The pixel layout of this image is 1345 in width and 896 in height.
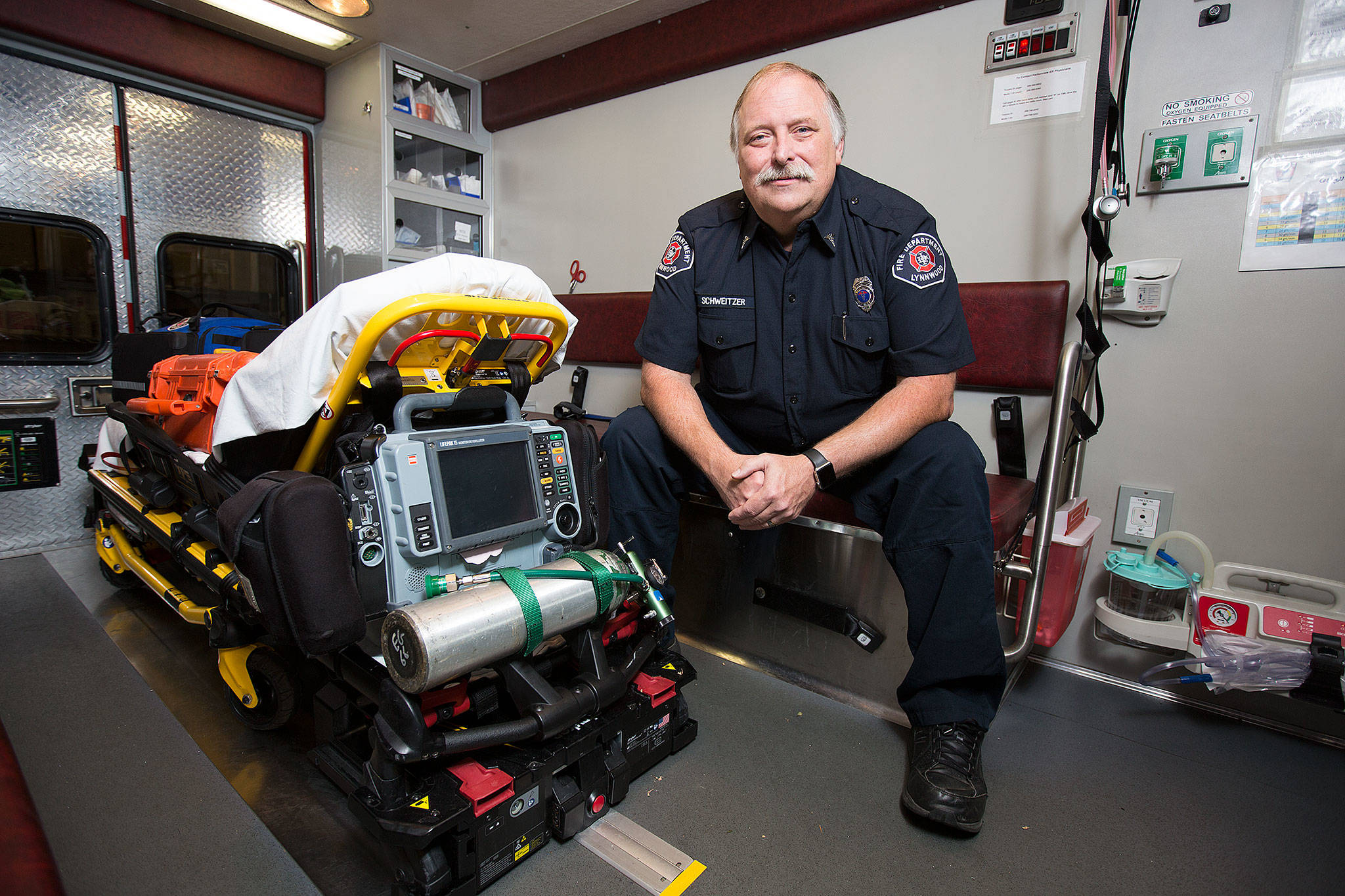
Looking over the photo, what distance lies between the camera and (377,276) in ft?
4.80

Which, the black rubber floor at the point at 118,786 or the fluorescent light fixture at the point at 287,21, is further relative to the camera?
A: the fluorescent light fixture at the point at 287,21

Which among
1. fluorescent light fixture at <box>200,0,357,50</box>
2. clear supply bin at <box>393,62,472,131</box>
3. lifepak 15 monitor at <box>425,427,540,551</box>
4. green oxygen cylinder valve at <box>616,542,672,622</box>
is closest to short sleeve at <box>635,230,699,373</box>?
lifepak 15 monitor at <box>425,427,540,551</box>

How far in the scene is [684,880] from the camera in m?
1.30

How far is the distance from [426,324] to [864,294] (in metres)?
1.17

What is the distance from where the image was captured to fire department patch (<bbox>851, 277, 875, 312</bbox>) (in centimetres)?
180

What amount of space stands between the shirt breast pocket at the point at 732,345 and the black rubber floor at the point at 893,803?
100 centimetres

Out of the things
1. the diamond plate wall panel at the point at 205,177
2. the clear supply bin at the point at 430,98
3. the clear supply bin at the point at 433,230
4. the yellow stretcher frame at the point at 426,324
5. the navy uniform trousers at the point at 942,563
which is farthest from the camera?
the clear supply bin at the point at 433,230

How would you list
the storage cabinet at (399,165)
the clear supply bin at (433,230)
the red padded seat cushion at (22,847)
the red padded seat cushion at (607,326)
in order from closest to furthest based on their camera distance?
the red padded seat cushion at (22,847), the red padded seat cushion at (607,326), the storage cabinet at (399,165), the clear supply bin at (433,230)

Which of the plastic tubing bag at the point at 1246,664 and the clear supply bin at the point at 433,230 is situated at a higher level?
the clear supply bin at the point at 433,230

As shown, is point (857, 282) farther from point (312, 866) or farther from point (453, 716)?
point (312, 866)

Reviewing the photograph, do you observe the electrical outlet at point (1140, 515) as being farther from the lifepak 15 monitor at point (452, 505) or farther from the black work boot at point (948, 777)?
the lifepak 15 monitor at point (452, 505)

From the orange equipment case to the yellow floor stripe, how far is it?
1575mm

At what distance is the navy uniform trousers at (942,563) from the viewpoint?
5.04 feet

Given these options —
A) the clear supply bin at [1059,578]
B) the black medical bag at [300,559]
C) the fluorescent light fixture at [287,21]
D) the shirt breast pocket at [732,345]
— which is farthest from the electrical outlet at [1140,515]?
the fluorescent light fixture at [287,21]
